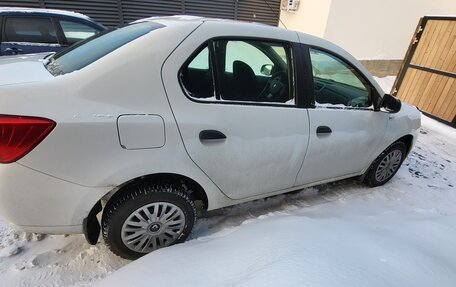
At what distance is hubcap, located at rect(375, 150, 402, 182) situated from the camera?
336 centimetres

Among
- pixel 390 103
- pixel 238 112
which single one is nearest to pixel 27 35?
pixel 238 112

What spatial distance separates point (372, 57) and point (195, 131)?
29.5 ft

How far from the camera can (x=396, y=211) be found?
298 centimetres

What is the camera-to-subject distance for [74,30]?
5.25 meters

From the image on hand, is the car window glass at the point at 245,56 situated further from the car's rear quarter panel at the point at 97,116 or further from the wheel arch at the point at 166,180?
the wheel arch at the point at 166,180

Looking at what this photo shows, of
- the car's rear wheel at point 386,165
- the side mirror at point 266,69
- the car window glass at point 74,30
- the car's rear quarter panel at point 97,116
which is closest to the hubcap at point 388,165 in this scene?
the car's rear wheel at point 386,165

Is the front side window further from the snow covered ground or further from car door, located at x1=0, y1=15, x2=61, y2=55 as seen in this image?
car door, located at x1=0, y1=15, x2=61, y2=55

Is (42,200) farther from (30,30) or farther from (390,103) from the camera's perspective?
(30,30)

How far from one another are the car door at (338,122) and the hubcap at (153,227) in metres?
1.19

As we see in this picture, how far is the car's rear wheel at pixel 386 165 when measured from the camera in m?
3.29

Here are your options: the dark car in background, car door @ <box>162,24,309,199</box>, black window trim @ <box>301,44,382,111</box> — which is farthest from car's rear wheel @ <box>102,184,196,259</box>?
the dark car in background

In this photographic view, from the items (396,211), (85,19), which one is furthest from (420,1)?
(85,19)

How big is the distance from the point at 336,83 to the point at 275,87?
0.93 m

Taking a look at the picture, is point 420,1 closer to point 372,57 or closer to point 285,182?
point 372,57
